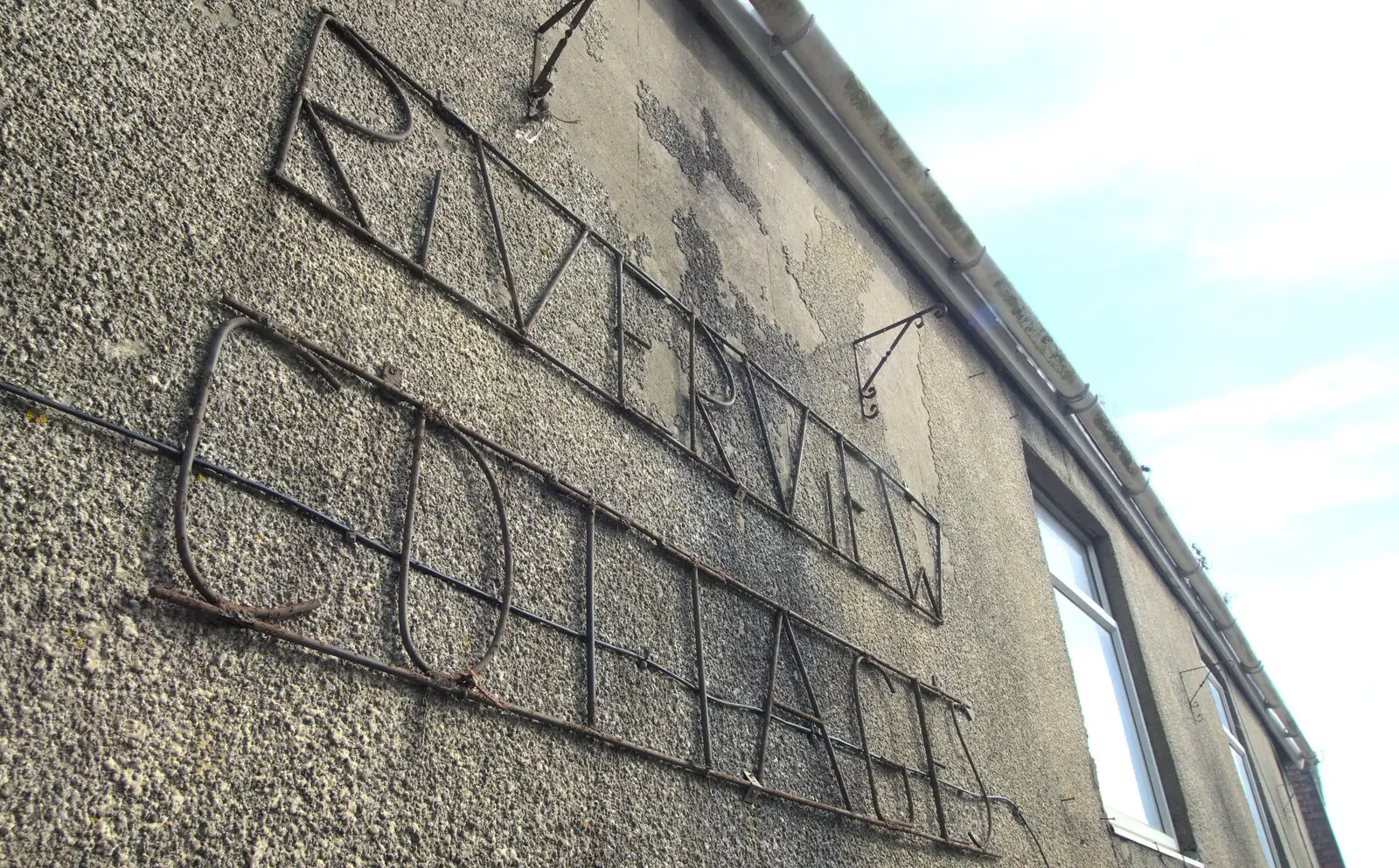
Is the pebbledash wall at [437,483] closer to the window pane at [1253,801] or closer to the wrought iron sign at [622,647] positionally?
the wrought iron sign at [622,647]

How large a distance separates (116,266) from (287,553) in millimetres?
485

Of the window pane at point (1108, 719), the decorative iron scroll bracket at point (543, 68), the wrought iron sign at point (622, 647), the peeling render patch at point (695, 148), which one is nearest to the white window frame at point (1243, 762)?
the window pane at point (1108, 719)

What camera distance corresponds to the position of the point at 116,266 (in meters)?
1.46

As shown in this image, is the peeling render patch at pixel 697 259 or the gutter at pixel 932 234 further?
the gutter at pixel 932 234

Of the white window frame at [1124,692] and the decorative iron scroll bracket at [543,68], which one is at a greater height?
the decorative iron scroll bracket at [543,68]

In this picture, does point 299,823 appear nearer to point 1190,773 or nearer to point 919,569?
point 919,569

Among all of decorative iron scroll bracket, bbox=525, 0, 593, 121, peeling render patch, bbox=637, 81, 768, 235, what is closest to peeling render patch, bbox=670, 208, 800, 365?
peeling render patch, bbox=637, 81, 768, 235

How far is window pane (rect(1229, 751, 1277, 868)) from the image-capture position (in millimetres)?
8016

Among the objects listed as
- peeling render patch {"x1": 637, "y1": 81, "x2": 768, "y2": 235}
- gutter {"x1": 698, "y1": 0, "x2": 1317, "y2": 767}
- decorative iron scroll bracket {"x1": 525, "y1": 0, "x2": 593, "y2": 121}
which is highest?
gutter {"x1": 698, "y1": 0, "x2": 1317, "y2": 767}

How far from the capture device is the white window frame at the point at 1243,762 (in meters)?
8.34

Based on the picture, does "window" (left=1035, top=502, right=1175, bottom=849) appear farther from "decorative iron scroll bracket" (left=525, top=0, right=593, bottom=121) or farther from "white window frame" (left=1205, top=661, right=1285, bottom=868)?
"decorative iron scroll bracket" (left=525, top=0, right=593, bottom=121)

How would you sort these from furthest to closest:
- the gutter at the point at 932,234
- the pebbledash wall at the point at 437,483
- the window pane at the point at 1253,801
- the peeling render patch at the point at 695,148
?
1. the window pane at the point at 1253,801
2. the gutter at the point at 932,234
3. the peeling render patch at the point at 695,148
4. the pebbledash wall at the point at 437,483

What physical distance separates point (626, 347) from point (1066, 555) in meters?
4.49

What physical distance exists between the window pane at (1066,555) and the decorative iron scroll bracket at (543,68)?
4.17 meters
